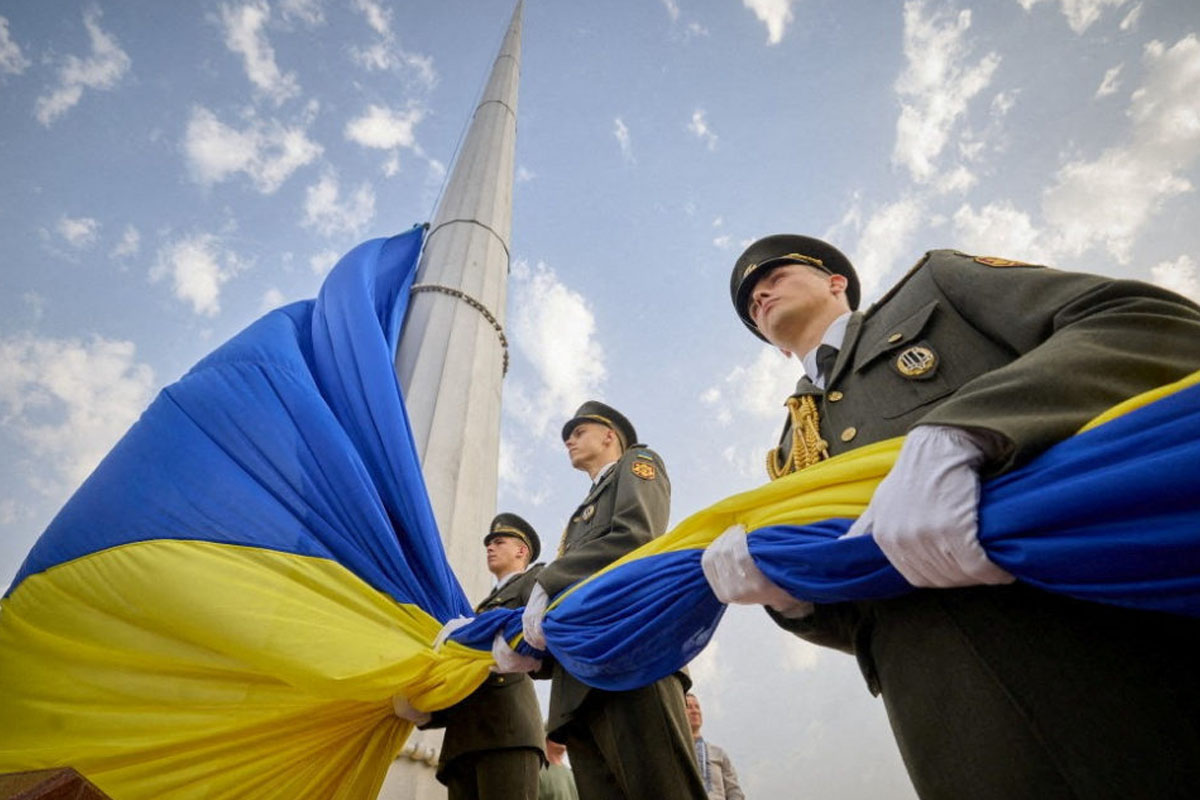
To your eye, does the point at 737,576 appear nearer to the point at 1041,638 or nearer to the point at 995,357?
Result: the point at 1041,638

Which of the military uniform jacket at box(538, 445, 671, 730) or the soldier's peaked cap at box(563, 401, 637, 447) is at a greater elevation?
the soldier's peaked cap at box(563, 401, 637, 447)

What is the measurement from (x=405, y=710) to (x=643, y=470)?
1239 mm

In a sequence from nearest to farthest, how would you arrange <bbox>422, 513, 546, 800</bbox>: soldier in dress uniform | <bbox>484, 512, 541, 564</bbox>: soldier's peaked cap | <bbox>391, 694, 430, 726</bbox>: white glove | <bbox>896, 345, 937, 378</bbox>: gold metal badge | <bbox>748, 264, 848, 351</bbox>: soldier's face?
<bbox>896, 345, 937, 378</bbox>: gold metal badge, <bbox>748, 264, 848, 351</bbox>: soldier's face, <bbox>391, 694, 430, 726</bbox>: white glove, <bbox>422, 513, 546, 800</bbox>: soldier in dress uniform, <bbox>484, 512, 541, 564</bbox>: soldier's peaked cap

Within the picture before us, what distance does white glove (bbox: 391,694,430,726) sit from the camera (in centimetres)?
210

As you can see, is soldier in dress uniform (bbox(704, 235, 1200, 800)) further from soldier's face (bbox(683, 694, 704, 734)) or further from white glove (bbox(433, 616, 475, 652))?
soldier's face (bbox(683, 694, 704, 734))

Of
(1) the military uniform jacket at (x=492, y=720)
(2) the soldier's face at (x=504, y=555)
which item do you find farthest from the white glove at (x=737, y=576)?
(2) the soldier's face at (x=504, y=555)

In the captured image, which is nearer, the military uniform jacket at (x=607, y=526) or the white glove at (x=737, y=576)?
the white glove at (x=737, y=576)

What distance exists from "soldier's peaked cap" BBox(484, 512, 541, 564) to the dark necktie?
2312mm

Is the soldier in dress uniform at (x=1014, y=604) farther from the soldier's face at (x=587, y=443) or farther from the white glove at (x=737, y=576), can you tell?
the soldier's face at (x=587, y=443)

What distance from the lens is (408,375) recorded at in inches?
186

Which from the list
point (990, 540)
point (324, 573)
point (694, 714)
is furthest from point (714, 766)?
point (990, 540)

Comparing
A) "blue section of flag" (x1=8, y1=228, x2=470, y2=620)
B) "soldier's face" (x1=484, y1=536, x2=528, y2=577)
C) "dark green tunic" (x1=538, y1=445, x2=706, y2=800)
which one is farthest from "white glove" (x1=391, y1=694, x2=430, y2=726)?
"soldier's face" (x1=484, y1=536, x2=528, y2=577)

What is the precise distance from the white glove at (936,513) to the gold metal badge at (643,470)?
152cm

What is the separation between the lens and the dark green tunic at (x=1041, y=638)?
80 centimetres
